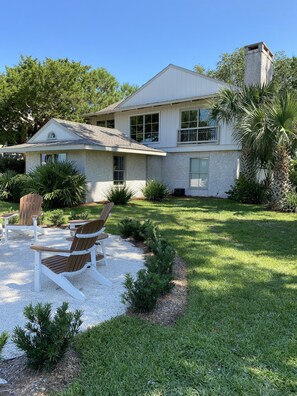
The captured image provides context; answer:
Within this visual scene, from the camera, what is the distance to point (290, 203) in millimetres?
11430

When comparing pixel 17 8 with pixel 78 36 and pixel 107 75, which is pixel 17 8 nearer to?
pixel 78 36

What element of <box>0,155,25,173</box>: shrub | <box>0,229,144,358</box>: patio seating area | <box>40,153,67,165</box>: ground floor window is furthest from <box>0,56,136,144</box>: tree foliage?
<box>0,229,144,358</box>: patio seating area

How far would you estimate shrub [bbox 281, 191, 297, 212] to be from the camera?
11.4 metres

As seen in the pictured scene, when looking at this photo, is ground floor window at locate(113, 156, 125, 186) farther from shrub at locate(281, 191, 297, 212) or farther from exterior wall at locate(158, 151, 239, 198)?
shrub at locate(281, 191, 297, 212)

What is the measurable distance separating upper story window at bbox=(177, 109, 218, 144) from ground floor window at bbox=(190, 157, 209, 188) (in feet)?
4.02

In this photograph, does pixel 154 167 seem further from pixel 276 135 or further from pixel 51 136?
pixel 276 135

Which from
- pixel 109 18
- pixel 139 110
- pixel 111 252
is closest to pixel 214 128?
pixel 139 110

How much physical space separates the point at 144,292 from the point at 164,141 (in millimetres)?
16384

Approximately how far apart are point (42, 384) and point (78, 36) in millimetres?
29093

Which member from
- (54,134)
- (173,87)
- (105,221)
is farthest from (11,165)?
(105,221)

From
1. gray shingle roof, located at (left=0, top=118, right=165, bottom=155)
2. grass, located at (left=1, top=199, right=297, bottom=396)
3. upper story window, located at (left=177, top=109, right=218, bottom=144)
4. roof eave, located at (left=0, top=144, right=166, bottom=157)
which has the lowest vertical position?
grass, located at (left=1, top=199, right=297, bottom=396)

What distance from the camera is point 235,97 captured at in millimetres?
13938

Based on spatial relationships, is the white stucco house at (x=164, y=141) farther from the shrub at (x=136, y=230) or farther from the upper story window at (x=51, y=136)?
the shrub at (x=136, y=230)

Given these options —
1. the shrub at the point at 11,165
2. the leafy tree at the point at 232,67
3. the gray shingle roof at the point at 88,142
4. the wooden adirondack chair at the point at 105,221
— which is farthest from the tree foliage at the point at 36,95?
the wooden adirondack chair at the point at 105,221
